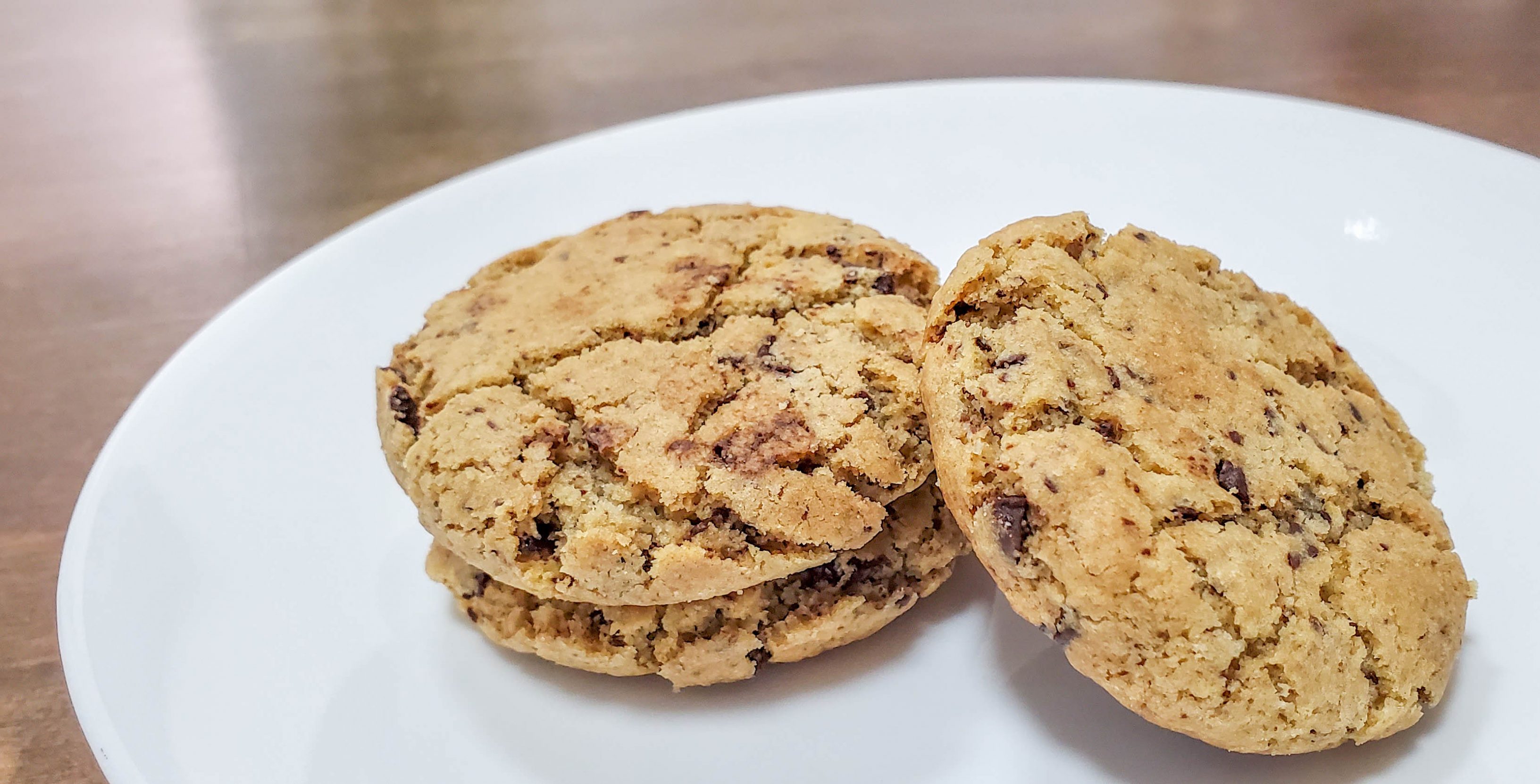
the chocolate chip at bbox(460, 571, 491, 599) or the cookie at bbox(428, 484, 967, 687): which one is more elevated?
the cookie at bbox(428, 484, 967, 687)

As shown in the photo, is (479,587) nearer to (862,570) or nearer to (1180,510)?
(862,570)

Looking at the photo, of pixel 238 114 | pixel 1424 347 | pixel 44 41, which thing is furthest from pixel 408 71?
pixel 1424 347

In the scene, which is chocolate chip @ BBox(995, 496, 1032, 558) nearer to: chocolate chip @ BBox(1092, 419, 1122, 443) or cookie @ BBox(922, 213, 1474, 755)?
cookie @ BBox(922, 213, 1474, 755)

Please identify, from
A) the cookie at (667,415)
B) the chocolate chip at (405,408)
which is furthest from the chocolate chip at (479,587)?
the chocolate chip at (405,408)

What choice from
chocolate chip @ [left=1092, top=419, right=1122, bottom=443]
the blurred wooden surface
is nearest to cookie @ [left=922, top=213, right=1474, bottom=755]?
chocolate chip @ [left=1092, top=419, right=1122, bottom=443]

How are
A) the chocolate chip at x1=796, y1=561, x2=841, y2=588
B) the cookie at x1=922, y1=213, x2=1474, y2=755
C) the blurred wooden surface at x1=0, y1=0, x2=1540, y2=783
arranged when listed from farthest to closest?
the blurred wooden surface at x1=0, y1=0, x2=1540, y2=783, the chocolate chip at x1=796, y1=561, x2=841, y2=588, the cookie at x1=922, y1=213, x2=1474, y2=755

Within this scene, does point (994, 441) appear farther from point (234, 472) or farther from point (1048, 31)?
point (1048, 31)
